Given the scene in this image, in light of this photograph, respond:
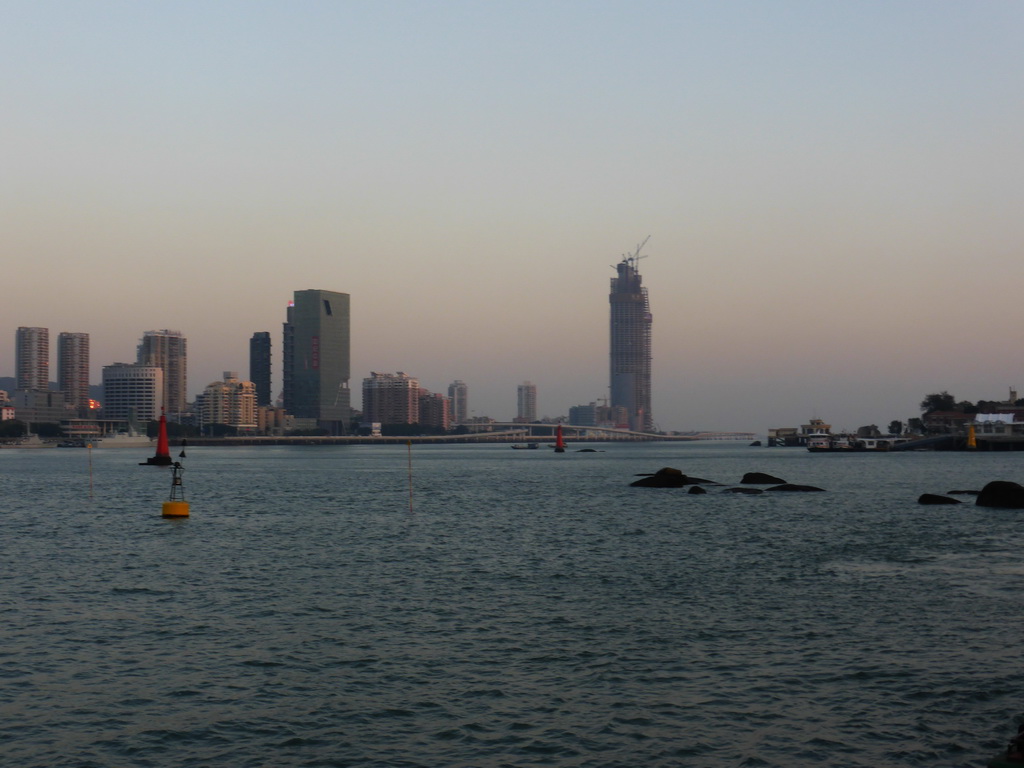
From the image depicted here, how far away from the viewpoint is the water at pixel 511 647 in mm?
19688

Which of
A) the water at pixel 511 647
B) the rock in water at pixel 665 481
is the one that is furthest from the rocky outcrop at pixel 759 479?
the water at pixel 511 647

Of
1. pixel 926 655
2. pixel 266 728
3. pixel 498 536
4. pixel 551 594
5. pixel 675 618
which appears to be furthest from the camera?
pixel 498 536

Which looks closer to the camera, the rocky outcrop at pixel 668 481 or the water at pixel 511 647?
the water at pixel 511 647

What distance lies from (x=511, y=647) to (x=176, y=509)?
160 feet

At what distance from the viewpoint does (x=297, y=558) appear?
158ft

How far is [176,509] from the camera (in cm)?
6994

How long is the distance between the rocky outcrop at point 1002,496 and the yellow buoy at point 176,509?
6226 cm

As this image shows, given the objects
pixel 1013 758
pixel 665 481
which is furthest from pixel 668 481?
pixel 1013 758

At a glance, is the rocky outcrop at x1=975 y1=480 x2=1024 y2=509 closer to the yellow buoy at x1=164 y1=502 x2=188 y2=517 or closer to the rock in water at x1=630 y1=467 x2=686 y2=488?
the rock in water at x1=630 y1=467 x2=686 y2=488

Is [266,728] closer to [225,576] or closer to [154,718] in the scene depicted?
[154,718]

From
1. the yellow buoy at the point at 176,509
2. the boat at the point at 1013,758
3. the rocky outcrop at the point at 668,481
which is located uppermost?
the boat at the point at 1013,758

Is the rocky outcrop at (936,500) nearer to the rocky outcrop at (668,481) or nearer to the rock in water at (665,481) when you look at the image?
the rocky outcrop at (668,481)

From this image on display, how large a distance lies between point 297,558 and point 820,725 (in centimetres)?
3260

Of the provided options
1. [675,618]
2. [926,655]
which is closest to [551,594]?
[675,618]
